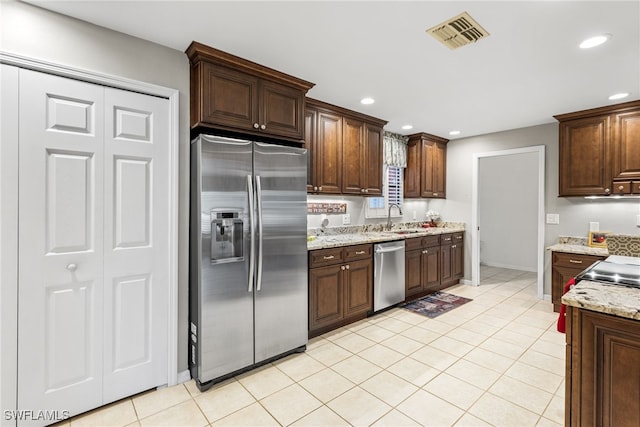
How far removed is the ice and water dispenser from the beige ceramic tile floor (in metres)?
0.97

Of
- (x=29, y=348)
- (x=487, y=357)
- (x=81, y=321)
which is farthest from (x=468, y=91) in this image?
(x=29, y=348)

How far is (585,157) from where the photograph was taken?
3766 mm

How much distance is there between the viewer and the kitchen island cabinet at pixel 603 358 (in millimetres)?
1277

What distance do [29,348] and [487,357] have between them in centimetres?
335

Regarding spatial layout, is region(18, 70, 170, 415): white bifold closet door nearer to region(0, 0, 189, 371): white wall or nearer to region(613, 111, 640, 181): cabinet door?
region(0, 0, 189, 371): white wall

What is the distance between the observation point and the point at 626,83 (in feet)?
9.50

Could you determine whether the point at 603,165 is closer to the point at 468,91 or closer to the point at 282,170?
the point at 468,91

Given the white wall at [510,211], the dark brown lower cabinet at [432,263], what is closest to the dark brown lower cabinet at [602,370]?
the dark brown lower cabinet at [432,263]

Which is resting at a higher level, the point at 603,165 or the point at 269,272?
the point at 603,165

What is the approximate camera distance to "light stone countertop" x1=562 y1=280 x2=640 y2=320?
126 centimetres

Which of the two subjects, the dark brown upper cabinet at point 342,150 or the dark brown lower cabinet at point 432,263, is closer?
the dark brown upper cabinet at point 342,150

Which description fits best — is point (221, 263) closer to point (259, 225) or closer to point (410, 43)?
point (259, 225)

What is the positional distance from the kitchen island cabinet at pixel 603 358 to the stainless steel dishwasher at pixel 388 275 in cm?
217

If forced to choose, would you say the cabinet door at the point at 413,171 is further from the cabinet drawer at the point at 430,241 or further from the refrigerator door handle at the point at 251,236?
the refrigerator door handle at the point at 251,236
